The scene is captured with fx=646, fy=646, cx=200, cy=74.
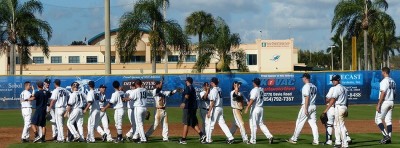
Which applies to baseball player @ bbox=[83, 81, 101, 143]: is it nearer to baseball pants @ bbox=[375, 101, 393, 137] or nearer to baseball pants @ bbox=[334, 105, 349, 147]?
baseball pants @ bbox=[334, 105, 349, 147]

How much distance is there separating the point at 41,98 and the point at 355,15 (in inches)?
1393

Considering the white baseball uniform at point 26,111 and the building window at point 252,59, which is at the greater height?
the building window at point 252,59

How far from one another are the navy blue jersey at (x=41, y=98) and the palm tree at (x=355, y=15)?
3396cm

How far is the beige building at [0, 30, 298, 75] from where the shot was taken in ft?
253

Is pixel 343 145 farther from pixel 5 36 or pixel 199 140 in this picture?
pixel 5 36

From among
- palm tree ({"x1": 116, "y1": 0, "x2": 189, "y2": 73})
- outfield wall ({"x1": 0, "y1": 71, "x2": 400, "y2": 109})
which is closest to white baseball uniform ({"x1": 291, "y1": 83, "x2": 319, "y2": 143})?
outfield wall ({"x1": 0, "y1": 71, "x2": 400, "y2": 109})

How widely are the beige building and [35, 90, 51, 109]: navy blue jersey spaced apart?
45.4m

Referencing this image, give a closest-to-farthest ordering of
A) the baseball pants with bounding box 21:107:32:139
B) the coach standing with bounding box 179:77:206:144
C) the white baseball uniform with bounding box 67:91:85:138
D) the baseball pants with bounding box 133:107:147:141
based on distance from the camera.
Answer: the coach standing with bounding box 179:77:206:144 < the baseball pants with bounding box 133:107:147:141 < the white baseball uniform with bounding box 67:91:85:138 < the baseball pants with bounding box 21:107:32:139

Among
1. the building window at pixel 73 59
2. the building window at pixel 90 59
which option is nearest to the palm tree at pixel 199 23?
the building window at pixel 90 59

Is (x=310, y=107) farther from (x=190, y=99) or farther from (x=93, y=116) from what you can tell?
(x=93, y=116)

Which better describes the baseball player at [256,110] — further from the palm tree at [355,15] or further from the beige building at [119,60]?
the beige building at [119,60]

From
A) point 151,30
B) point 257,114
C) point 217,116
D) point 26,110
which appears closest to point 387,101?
point 257,114

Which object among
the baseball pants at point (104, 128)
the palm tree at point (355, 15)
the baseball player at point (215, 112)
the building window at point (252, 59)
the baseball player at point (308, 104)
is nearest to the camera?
the baseball player at point (308, 104)

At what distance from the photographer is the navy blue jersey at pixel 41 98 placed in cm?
1941
